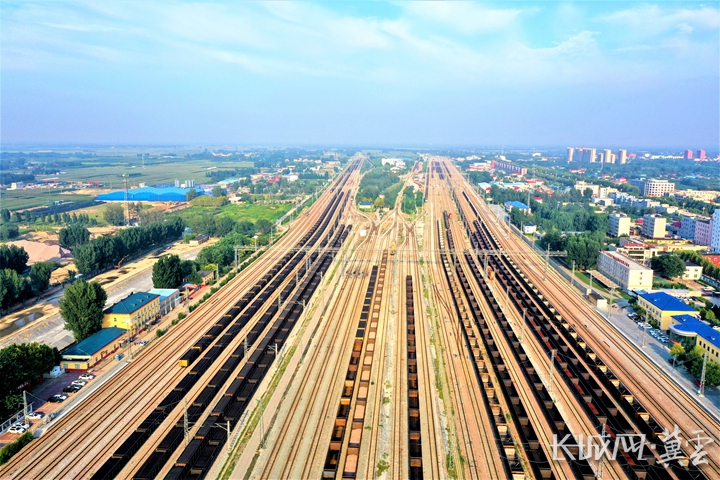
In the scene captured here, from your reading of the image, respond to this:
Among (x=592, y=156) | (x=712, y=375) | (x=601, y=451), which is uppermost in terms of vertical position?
(x=592, y=156)

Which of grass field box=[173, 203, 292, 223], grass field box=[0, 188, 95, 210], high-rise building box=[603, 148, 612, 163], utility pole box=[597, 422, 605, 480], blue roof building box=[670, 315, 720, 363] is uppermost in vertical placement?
high-rise building box=[603, 148, 612, 163]

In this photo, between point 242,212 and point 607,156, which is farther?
point 607,156

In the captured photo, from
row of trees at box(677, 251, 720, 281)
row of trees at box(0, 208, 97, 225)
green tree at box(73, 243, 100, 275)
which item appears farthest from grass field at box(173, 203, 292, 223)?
row of trees at box(677, 251, 720, 281)

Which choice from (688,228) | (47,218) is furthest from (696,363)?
(47,218)

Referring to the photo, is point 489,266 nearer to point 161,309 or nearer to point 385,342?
point 385,342

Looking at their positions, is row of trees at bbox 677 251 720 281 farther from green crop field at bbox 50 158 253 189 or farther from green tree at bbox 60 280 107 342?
green crop field at bbox 50 158 253 189

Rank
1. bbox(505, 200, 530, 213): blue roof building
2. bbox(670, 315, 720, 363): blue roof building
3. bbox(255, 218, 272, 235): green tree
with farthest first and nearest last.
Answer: bbox(505, 200, 530, 213): blue roof building, bbox(255, 218, 272, 235): green tree, bbox(670, 315, 720, 363): blue roof building

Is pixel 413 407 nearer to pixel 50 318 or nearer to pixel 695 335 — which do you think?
pixel 695 335
